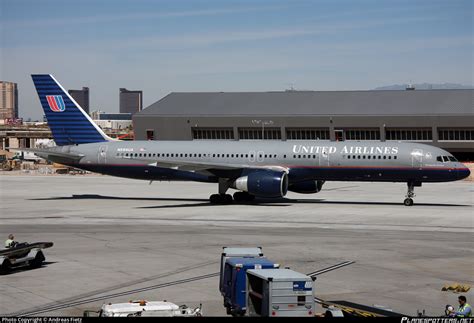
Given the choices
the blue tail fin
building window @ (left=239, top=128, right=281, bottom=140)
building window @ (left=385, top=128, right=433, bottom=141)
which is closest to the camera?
the blue tail fin

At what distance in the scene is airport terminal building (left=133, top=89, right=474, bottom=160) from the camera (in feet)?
399

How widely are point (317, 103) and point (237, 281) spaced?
110m

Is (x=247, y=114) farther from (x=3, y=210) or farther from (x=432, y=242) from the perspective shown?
(x=432, y=242)

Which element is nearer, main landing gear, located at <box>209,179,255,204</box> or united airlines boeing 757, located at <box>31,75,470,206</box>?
united airlines boeing 757, located at <box>31,75,470,206</box>

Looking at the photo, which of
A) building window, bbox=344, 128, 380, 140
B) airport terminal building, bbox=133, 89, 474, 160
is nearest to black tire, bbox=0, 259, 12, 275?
airport terminal building, bbox=133, 89, 474, 160

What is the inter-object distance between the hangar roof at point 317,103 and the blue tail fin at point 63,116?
218 feet

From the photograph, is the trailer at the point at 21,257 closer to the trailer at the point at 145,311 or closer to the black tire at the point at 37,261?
the black tire at the point at 37,261

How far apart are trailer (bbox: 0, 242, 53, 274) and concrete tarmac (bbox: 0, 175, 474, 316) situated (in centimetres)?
47

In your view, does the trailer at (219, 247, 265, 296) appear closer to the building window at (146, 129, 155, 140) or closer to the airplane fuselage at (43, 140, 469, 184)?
the airplane fuselage at (43, 140, 469, 184)

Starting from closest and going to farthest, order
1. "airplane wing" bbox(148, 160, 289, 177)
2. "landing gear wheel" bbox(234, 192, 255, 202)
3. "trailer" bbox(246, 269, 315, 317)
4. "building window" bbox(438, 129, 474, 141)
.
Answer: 1. "trailer" bbox(246, 269, 315, 317)
2. "airplane wing" bbox(148, 160, 289, 177)
3. "landing gear wheel" bbox(234, 192, 255, 202)
4. "building window" bbox(438, 129, 474, 141)

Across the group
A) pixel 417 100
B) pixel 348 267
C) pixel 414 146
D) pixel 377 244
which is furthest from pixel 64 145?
pixel 417 100

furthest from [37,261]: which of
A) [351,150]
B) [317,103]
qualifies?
[317,103]

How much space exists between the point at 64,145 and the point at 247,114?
6750 cm

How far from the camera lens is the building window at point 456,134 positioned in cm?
12069
